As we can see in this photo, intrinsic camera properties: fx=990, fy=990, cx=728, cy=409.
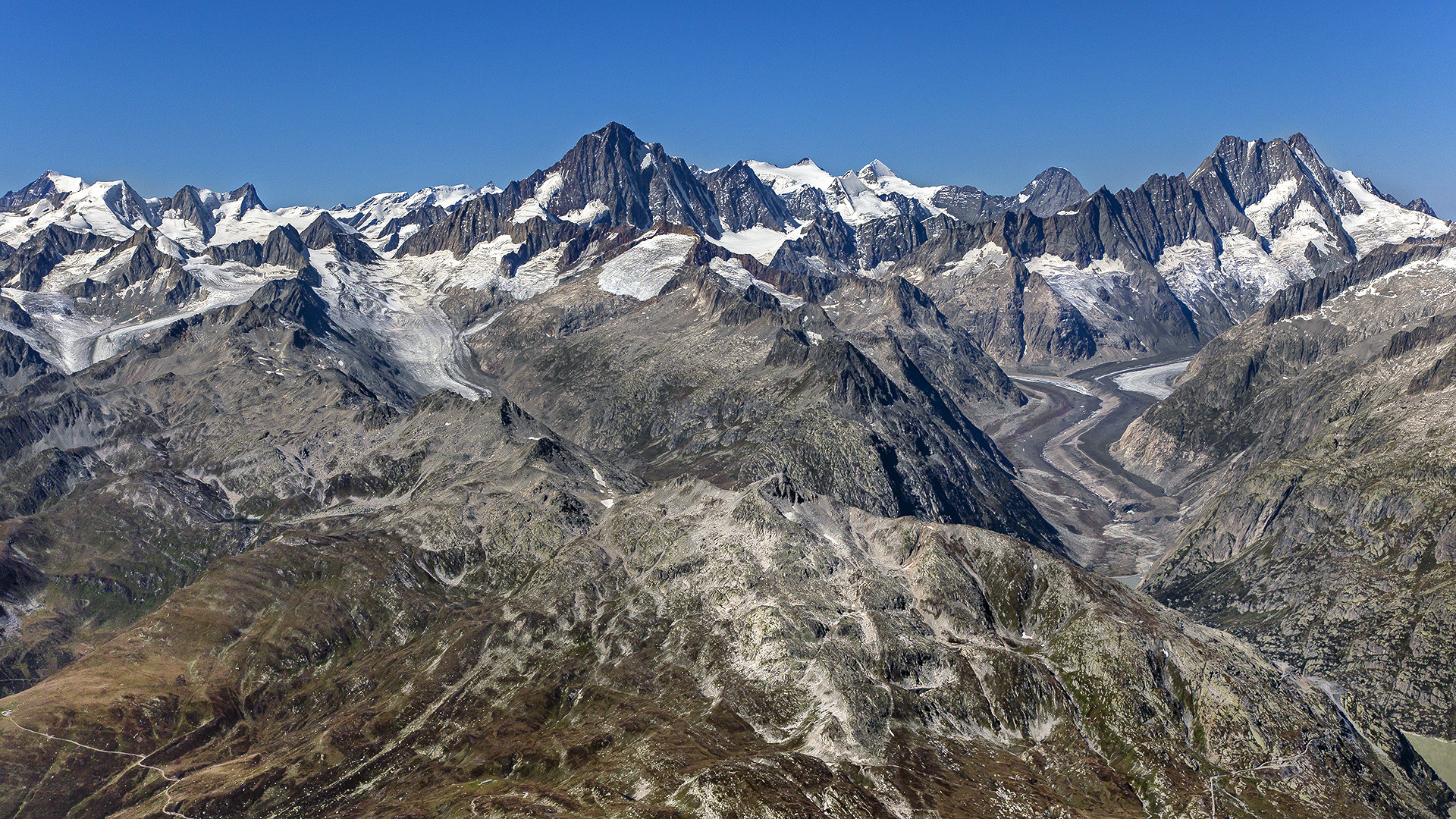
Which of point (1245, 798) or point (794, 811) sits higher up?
point (794, 811)

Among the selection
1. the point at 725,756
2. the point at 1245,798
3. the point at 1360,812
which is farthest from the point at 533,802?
the point at 1360,812

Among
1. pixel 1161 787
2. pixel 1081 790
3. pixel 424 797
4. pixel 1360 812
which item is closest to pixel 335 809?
pixel 424 797

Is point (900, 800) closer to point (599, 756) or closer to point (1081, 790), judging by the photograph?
point (1081, 790)

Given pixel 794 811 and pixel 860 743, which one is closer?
pixel 794 811

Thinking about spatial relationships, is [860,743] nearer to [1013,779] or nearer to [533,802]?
[1013,779]

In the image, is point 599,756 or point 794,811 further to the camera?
point 599,756

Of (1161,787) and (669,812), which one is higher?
(669,812)

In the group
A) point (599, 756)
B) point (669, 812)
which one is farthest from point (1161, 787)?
point (599, 756)

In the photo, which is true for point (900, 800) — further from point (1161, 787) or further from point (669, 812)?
point (1161, 787)
